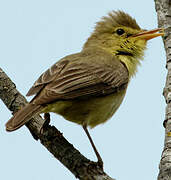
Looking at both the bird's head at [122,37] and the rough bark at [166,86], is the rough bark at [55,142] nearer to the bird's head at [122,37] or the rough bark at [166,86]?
the rough bark at [166,86]

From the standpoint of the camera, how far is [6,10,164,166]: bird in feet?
16.7

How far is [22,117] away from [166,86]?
6.75 feet

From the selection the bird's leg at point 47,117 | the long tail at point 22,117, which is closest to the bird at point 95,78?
the long tail at point 22,117

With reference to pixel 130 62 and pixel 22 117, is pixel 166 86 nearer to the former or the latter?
pixel 130 62

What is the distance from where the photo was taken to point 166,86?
5352 mm

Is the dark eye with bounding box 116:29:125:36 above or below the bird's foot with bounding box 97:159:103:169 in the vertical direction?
above

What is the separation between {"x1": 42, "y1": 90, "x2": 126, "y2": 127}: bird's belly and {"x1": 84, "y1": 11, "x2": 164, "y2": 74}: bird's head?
1134 mm

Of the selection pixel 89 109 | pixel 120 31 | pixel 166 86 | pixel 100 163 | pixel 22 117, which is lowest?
pixel 100 163

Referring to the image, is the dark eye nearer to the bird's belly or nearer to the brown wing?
the brown wing

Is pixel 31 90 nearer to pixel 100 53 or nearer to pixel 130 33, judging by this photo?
pixel 100 53

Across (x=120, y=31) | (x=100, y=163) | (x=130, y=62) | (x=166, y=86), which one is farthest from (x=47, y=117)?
(x=120, y=31)

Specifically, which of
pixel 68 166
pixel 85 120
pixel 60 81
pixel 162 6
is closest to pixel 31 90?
pixel 60 81

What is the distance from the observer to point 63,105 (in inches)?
205

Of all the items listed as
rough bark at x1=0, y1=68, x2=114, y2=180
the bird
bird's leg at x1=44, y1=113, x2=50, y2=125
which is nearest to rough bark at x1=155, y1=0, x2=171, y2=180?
the bird
